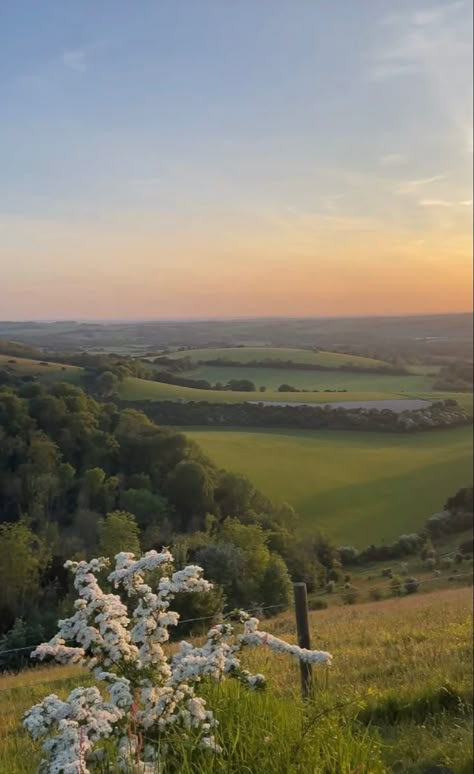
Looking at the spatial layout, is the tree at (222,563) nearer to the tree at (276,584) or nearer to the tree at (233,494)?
the tree at (276,584)

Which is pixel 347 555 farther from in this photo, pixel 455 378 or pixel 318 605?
pixel 455 378

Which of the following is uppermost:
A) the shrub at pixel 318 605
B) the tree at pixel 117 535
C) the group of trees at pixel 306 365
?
the group of trees at pixel 306 365

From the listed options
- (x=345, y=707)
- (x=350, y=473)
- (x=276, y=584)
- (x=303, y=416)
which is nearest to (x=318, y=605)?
(x=350, y=473)

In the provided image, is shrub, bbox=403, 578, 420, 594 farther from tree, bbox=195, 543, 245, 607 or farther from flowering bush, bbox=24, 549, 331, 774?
flowering bush, bbox=24, 549, 331, 774

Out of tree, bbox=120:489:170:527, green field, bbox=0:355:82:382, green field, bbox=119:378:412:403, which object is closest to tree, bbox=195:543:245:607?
tree, bbox=120:489:170:527

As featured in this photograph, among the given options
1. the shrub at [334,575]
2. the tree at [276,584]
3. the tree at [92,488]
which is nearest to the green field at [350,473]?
the shrub at [334,575]
